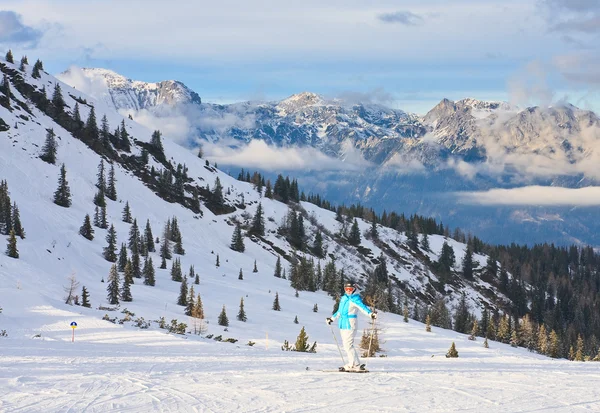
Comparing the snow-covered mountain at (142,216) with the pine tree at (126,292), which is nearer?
the pine tree at (126,292)

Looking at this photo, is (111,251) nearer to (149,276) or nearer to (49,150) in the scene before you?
(149,276)

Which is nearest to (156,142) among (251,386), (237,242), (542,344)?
(237,242)

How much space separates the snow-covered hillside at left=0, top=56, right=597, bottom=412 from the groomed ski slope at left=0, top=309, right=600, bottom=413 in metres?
0.07

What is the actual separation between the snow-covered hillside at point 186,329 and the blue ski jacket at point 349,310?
181 cm

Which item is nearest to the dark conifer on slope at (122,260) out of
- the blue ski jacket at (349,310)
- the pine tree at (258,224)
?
the blue ski jacket at (349,310)

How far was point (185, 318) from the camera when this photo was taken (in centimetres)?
5491

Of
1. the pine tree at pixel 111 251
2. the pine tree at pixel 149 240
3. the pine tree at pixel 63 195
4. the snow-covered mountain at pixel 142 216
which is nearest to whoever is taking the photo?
the snow-covered mountain at pixel 142 216

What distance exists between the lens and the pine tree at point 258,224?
510 feet

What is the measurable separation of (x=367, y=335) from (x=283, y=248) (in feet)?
359

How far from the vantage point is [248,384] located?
1491cm

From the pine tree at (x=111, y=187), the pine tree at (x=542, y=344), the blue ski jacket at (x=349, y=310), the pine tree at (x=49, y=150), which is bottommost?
the pine tree at (x=542, y=344)

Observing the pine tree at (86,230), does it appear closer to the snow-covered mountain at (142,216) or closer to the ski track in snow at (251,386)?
the snow-covered mountain at (142,216)

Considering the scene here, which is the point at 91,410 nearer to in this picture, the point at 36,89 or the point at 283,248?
the point at 283,248

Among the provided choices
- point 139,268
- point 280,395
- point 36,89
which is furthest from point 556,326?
point 280,395
